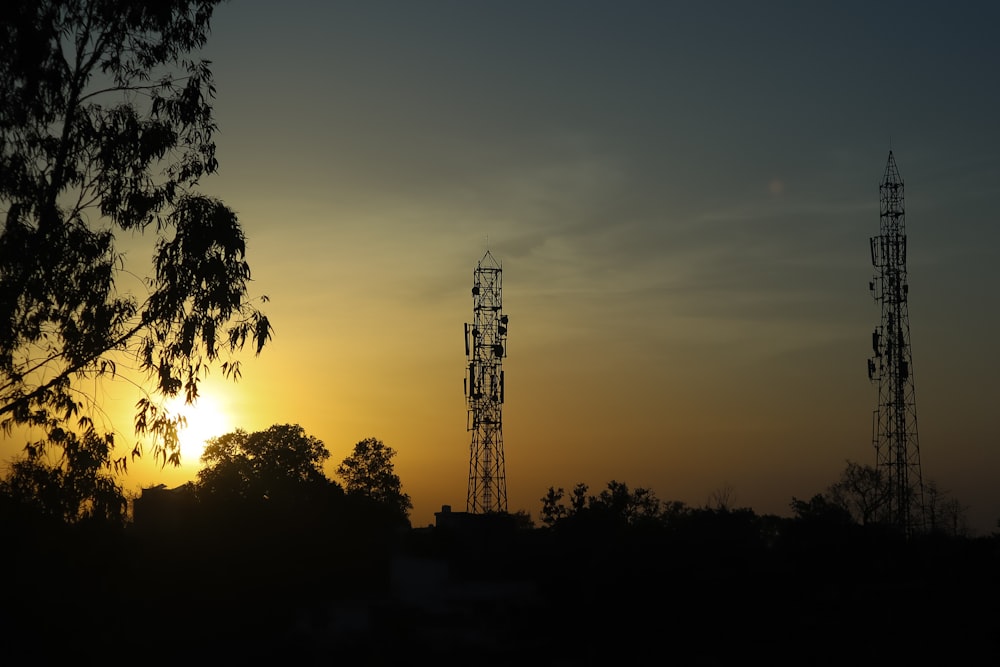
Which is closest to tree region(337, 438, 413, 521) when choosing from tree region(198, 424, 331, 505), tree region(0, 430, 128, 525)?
tree region(198, 424, 331, 505)

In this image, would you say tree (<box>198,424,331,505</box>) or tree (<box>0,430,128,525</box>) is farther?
tree (<box>198,424,331,505</box>)

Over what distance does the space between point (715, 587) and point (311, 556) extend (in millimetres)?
22755

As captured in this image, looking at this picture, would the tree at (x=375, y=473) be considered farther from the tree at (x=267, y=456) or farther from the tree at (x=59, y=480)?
the tree at (x=59, y=480)

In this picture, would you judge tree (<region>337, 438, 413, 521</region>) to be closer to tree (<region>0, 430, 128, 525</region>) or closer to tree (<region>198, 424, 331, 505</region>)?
tree (<region>198, 424, 331, 505</region>)

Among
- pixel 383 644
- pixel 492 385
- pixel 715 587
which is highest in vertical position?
pixel 492 385

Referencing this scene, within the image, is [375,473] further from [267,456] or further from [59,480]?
[59,480]

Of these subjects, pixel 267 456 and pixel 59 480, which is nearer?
pixel 59 480

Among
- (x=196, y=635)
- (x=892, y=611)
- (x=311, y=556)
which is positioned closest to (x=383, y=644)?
(x=196, y=635)

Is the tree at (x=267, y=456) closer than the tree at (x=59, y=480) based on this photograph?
No

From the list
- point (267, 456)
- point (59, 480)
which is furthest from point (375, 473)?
point (59, 480)

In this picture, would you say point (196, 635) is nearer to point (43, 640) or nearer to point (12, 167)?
point (43, 640)

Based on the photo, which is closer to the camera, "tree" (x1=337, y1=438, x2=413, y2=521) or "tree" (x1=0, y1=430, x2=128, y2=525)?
"tree" (x1=0, y1=430, x2=128, y2=525)

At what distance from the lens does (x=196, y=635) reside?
41812mm

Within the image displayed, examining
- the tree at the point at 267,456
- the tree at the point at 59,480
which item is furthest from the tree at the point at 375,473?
the tree at the point at 59,480
